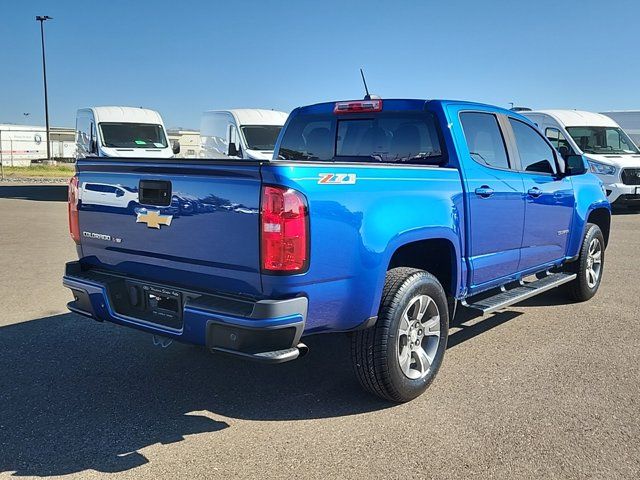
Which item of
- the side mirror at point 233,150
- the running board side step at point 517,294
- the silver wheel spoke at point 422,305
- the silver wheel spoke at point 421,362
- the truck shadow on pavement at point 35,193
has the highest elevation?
the side mirror at point 233,150

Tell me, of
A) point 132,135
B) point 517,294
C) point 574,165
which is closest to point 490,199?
point 517,294

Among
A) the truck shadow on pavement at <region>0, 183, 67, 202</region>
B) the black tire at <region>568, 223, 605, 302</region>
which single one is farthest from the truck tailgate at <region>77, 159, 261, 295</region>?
the truck shadow on pavement at <region>0, 183, 67, 202</region>

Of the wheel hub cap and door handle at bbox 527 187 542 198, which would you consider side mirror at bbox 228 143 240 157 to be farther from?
the wheel hub cap

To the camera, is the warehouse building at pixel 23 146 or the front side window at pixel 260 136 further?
the warehouse building at pixel 23 146

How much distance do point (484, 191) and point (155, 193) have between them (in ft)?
7.87

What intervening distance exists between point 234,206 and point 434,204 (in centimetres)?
147

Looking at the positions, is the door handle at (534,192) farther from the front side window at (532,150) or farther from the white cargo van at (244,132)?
the white cargo van at (244,132)

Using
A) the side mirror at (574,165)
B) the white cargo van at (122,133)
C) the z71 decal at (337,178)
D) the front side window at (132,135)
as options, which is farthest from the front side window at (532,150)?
the front side window at (132,135)

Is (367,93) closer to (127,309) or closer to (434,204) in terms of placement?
(434,204)

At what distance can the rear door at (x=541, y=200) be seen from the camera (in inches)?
212

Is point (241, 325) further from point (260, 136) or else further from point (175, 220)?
point (260, 136)

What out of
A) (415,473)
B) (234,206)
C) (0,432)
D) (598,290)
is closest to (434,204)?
(234,206)

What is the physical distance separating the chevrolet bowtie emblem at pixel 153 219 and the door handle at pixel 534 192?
3.15 metres

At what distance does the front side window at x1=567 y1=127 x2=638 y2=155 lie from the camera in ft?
52.2
